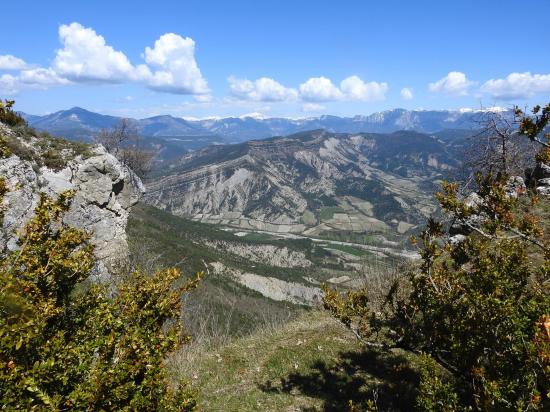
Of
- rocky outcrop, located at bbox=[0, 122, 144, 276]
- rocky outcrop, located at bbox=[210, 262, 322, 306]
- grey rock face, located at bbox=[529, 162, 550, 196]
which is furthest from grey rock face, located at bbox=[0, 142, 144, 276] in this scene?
rocky outcrop, located at bbox=[210, 262, 322, 306]

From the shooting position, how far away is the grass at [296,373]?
14.1 metres

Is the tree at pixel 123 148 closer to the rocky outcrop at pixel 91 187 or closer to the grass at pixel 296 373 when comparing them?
the rocky outcrop at pixel 91 187

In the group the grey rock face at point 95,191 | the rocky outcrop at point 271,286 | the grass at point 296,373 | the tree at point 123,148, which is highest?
the tree at point 123,148

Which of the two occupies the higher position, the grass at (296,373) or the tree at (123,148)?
the tree at (123,148)

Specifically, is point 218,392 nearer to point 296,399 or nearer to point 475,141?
point 296,399

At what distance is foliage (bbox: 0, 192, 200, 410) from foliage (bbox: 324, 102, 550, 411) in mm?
4908

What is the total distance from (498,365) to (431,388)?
4.51ft

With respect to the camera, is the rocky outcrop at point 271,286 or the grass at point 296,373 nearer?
the grass at point 296,373

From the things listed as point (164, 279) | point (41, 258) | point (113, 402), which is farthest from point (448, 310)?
point (41, 258)

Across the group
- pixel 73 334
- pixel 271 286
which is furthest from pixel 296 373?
pixel 271 286

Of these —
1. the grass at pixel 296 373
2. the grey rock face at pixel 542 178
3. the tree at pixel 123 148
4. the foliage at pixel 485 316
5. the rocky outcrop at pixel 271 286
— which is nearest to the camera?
the foliage at pixel 485 316

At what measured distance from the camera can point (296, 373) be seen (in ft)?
54.4

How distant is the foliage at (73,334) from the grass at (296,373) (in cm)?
636

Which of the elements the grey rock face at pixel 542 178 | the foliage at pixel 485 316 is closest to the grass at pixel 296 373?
the foliage at pixel 485 316
